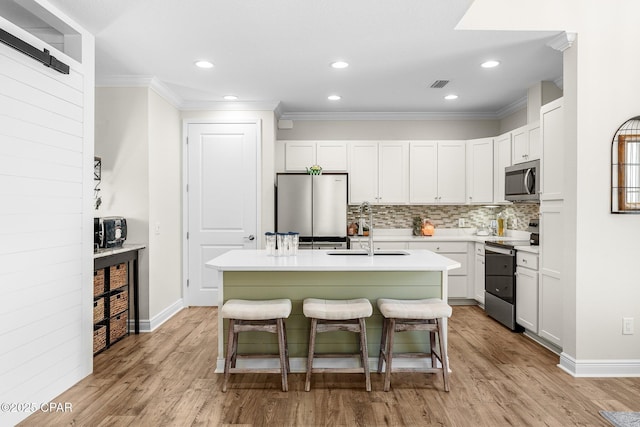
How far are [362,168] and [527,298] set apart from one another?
2.61 meters

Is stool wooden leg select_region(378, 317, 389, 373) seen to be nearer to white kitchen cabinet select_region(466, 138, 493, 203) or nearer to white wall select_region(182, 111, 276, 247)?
white wall select_region(182, 111, 276, 247)

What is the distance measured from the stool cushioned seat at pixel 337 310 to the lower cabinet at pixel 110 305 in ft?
6.35

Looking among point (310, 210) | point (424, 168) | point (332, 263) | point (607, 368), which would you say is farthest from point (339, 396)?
point (424, 168)

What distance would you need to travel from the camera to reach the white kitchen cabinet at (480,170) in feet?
17.6

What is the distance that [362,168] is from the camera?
5.62 meters

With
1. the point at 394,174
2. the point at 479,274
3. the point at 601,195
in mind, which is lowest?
the point at 479,274

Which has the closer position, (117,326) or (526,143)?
(117,326)

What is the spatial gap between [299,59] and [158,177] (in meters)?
2.02

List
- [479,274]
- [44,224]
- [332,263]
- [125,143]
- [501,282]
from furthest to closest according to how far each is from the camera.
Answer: [479,274] → [501,282] → [125,143] → [332,263] → [44,224]

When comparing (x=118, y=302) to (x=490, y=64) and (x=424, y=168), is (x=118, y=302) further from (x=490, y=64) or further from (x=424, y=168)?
(x=490, y=64)

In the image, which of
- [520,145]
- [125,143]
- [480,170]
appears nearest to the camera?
[125,143]

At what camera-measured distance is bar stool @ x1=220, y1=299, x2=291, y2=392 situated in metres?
2.82

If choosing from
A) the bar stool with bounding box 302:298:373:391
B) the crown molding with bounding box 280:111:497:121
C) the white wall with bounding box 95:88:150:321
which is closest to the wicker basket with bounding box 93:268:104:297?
the white wall with bounding box 95:88:150:321

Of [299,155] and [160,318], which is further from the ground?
[299,155]
